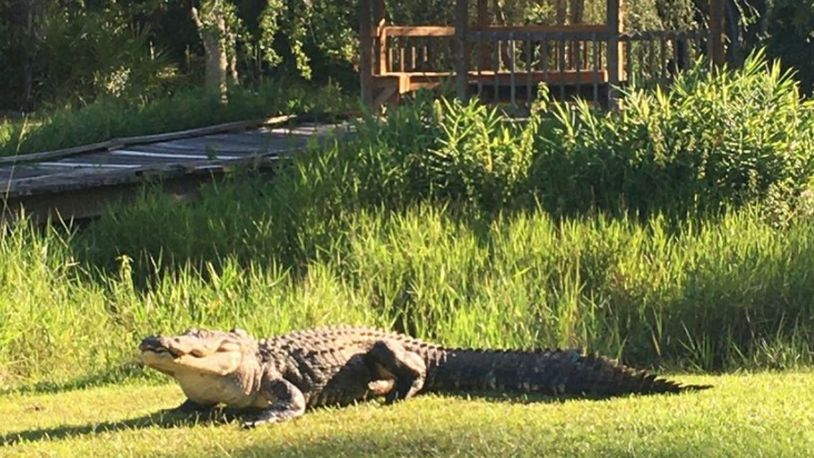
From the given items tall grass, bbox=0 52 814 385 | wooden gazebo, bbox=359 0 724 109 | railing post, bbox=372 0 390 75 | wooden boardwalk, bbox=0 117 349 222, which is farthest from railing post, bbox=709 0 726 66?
wooden boardwalk, bbox=0 117 349 222

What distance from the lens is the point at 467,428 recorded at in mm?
5480

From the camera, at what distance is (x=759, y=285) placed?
8039 millimetres

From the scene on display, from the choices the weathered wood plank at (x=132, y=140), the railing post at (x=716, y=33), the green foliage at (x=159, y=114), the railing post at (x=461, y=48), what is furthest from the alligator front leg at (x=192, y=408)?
the railing post at (x=716, y=33)

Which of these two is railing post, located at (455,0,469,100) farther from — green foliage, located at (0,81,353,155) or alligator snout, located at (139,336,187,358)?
alligator snout, located at (139,336,187,358)

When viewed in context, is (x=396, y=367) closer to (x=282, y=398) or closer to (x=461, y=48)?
A: (x=282, y=398)

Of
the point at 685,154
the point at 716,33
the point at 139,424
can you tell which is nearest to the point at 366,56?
the point at 716,33

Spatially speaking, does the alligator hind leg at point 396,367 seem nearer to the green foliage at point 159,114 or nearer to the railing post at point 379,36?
the green foliage at point 159,114

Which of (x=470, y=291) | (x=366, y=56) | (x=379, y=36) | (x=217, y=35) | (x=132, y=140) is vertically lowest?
(x=470, y=291)

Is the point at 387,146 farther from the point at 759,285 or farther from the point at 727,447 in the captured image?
the point at 727,447

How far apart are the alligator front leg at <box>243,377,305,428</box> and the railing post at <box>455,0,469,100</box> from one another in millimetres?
9404

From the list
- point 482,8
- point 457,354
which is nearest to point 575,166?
point 457,354

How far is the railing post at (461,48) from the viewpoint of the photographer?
15.0m

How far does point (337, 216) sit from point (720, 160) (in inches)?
121

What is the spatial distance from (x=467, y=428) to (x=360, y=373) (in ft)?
3.01
